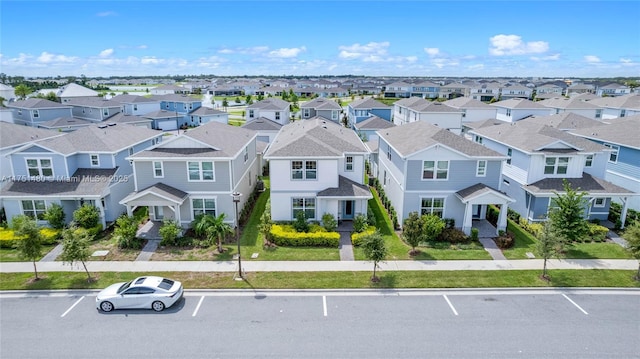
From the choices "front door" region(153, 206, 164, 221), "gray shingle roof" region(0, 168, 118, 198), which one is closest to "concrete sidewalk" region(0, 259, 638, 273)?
"gray shingle roof" region(0, 168, 118, 198)

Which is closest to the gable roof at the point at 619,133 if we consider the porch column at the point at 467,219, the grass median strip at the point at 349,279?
the grass median strip at the point at 349,279

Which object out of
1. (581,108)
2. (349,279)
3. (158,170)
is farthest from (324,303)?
(581,108)

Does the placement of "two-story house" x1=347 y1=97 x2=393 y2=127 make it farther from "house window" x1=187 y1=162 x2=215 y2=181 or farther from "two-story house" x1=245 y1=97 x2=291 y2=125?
"house window" x1=187 y1=162 x2=215 y2=181

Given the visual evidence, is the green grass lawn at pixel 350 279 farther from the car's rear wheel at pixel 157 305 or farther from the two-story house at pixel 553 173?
the two-story house at pixel 553 173

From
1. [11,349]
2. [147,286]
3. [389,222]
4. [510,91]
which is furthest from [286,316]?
[510,91]

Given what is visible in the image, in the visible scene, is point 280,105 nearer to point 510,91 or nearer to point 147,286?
point 147,286

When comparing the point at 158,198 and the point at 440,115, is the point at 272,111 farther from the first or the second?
the point at 158,198
